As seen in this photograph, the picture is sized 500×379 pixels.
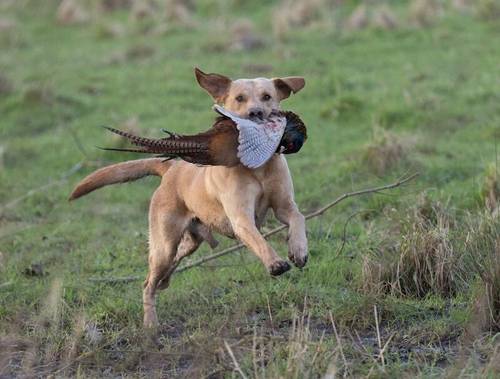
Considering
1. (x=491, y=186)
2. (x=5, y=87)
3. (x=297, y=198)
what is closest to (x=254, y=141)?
(x=491, y=186)

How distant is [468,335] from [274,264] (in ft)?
3.70

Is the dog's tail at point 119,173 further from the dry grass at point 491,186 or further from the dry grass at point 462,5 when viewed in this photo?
the dry grass at point 462,5

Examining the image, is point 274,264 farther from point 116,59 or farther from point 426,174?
point 116,59

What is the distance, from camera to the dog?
243 inches

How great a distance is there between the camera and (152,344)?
6.29m

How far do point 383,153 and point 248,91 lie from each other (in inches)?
149

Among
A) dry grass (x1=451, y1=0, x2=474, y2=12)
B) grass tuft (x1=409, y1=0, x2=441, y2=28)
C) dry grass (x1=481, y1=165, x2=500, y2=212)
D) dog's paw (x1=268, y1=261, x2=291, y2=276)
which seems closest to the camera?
dog's paw (x1=268, y1=261, x2=291, y2=276)

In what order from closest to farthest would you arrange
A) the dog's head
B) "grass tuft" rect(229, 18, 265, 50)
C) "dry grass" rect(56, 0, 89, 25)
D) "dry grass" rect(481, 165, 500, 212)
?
the dog's head → "dry grass" rect(481, 165, 500, 212) → "grass tuft" rect(229, 18, 265, 50) → "dry grass" rect(56, 0, 89, 25)

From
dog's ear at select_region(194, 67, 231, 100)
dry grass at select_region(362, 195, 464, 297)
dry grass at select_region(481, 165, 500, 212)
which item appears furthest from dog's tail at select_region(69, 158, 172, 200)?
dry grass at select_region(481, 165, 500, 212)

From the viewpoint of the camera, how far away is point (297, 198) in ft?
32.9

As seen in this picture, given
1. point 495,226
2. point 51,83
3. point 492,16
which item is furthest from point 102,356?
point 492,16

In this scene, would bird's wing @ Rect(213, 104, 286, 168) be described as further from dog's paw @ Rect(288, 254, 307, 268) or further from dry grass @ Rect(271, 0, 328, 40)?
dry grass @ Rect(271, 0, 328, 40)

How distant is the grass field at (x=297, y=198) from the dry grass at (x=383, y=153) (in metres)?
0.02

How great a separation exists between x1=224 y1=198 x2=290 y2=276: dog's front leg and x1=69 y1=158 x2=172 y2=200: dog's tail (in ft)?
3.55
